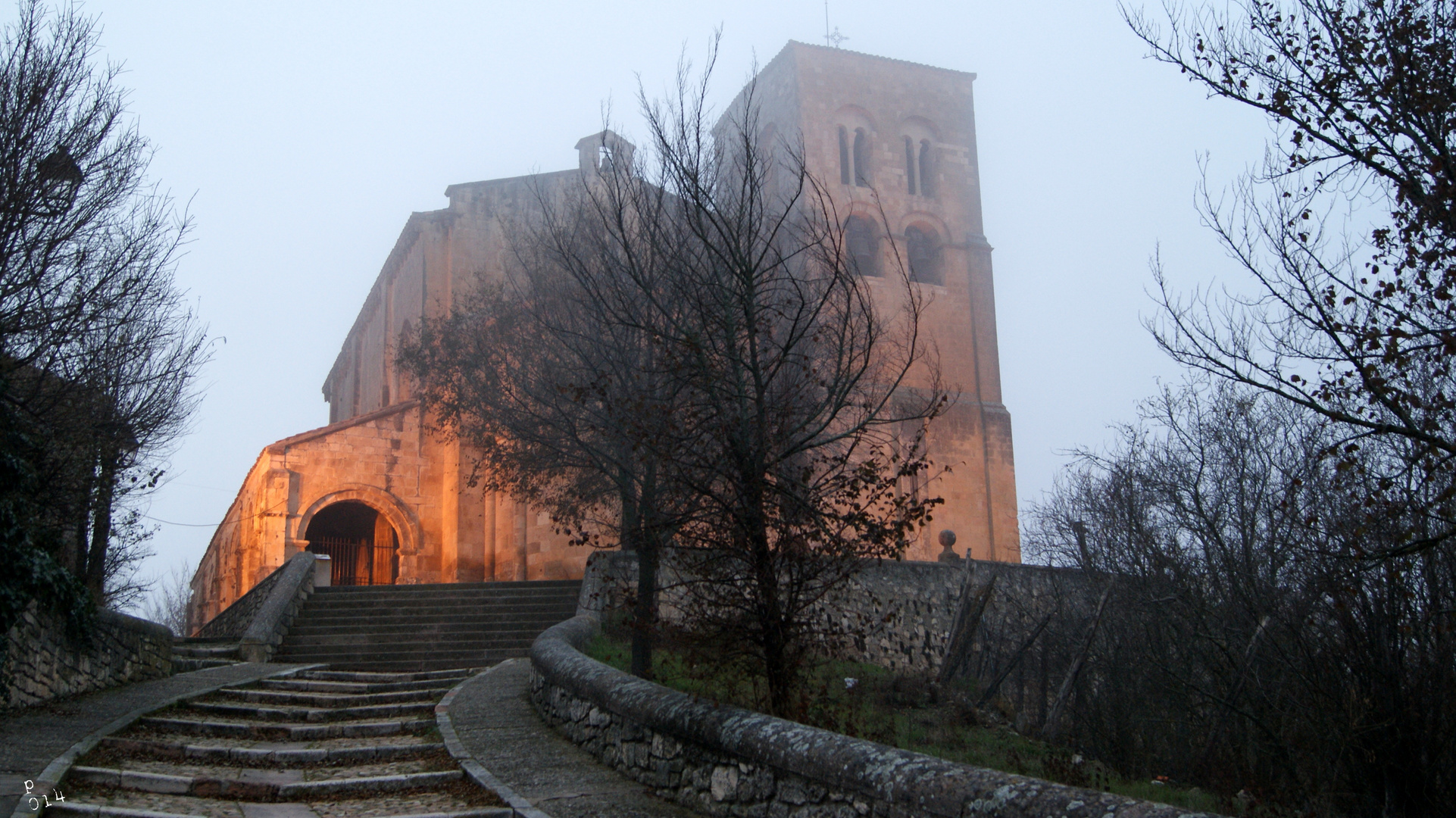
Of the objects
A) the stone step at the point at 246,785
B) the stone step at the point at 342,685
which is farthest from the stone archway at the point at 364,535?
the stone step at the point at 246,785

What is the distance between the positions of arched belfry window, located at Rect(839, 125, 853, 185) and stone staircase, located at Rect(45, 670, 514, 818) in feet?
81.1

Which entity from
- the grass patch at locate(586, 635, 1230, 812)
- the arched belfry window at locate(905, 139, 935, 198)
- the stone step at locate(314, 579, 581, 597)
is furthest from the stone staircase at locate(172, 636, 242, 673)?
the arched belfry window at locate(905, 139, 935, 198)

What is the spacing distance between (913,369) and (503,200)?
39.0ft

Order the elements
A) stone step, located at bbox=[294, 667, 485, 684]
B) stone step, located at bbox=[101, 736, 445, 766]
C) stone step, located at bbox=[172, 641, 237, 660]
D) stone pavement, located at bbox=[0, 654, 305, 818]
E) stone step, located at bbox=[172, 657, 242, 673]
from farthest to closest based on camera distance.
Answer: stone step, located at bbox=[172, 641, 237, 660]
stone step, located at bbox=[172, 657, 242, 673]
stone step, located at bbox=[294, 667, 485, 684]
stone step, located at bbox=[101, 736, 445, 766]
stone pavement, located at bbox=[0, 654, 305, 818]

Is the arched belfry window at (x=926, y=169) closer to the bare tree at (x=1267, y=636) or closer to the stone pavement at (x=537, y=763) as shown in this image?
the bare tree at (x=1267, y=636)

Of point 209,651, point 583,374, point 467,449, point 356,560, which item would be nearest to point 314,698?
point 583,374

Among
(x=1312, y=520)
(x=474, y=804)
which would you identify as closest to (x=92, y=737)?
(x=474, y=804)

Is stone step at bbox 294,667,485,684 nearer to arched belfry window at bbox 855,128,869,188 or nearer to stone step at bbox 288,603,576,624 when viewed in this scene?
stone step at bbox 288,603,576,624

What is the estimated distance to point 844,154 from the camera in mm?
32906

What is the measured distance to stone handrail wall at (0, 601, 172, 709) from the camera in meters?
8.84

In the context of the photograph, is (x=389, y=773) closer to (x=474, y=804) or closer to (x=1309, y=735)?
(x=474, y=804)

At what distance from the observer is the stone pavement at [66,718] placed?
6.78 metres

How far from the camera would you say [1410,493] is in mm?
7539

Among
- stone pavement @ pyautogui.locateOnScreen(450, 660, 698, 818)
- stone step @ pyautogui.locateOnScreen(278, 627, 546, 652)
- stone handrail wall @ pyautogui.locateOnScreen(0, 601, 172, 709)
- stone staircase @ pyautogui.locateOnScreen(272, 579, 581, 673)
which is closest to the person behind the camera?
stone pavement @ pyautogui.locateOnScreen(450, 660, 698, 818)
